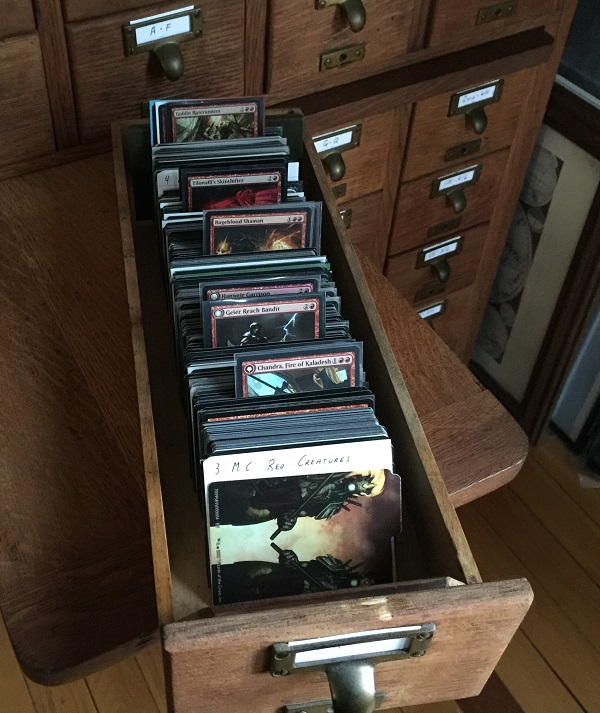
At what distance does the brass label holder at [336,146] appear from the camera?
1635mm

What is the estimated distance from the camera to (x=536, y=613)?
2.14 meters

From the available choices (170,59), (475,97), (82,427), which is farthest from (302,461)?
(475,97)

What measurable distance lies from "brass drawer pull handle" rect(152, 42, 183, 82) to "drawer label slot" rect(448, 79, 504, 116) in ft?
2.17

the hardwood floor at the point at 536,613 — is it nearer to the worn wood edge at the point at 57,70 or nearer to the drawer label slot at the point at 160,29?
the worn wood edge at the point at 57,70

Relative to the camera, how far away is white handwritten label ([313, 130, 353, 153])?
5.34ft

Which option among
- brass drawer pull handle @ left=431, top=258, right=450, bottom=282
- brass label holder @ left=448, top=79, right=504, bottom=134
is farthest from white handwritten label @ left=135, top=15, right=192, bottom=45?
brass drawer pull handle @ left=431, top=258, right=450, bottom=282

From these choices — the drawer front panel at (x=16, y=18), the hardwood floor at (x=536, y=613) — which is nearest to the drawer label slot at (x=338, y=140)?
the drawer front panel at (x=16, y=18)

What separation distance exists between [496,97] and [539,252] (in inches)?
25.0

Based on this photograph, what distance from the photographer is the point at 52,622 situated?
930 millimetres

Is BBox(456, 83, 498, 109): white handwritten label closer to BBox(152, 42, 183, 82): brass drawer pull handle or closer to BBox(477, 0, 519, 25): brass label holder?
BBox(477, 0, 519, 25): brass label holder

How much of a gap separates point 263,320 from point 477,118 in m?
1.04

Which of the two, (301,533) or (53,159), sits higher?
(53,159)

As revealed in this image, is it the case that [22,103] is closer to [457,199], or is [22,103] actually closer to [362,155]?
[362,155]

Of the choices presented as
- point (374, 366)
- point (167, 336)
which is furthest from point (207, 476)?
point (167, 336)
